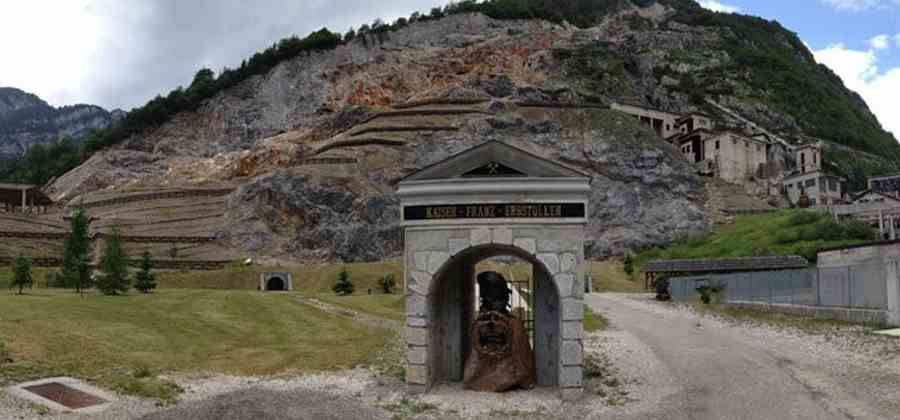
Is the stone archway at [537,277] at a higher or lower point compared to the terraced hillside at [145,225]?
lower

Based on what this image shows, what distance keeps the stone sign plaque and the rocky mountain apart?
197 feet

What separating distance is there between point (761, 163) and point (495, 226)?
10070 centimetres

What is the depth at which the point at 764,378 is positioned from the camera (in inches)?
698

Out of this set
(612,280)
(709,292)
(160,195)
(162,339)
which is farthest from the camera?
(160,195)

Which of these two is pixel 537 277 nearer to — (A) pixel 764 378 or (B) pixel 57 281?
(A) pixel 764 378

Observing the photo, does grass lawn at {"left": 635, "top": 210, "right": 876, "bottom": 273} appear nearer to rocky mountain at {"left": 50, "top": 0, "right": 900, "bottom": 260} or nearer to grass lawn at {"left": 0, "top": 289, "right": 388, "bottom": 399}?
rocky mountain at {"left": 50, "top": 0, "right": 900, "bottom": 260}

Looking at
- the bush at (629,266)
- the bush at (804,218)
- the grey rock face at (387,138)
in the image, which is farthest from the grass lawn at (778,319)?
the bush at (804,218)

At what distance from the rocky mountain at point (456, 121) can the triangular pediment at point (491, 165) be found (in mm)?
60058

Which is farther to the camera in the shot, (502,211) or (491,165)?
(491,165)

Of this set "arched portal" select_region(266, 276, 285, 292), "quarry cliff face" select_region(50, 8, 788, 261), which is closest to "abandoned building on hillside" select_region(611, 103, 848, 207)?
"quarry cliff face" select_region(50, 8, 788, 261)

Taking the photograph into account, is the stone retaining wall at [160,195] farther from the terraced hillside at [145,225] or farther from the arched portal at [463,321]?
the arched portal at [463,321]

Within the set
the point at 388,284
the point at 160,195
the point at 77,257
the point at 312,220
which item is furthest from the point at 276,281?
the point at 160,195

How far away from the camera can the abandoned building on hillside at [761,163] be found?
97.1m

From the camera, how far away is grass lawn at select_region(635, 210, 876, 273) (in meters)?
60.8
